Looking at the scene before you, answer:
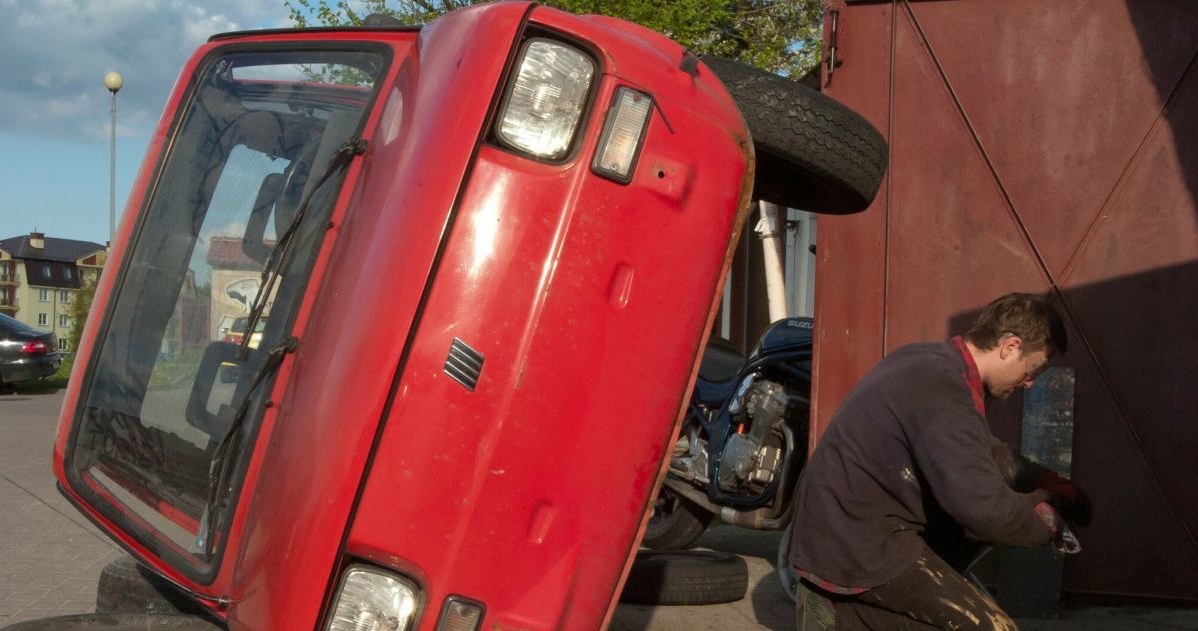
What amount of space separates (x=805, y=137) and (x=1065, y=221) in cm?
345

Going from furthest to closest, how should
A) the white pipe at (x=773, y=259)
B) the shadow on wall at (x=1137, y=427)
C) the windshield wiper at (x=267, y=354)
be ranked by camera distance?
1. the white pipe at (x=773, y=259)
2. the shadow on wall at (x=1137, y=427)
3. the windshield wiper at (x=267, y=354)

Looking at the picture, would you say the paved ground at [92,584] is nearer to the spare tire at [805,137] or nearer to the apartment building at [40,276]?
the spare tire at [805,137]

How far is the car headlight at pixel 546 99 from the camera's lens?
2.85m

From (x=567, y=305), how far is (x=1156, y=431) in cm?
463

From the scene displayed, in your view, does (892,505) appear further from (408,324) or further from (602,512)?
(408,324)

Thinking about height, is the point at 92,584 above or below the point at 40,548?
above

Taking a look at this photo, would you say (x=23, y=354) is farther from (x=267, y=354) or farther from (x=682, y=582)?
(x=267, y=354)

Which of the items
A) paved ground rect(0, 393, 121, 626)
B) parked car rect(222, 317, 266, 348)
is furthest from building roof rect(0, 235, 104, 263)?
parked car rect(222, 317, 266, 348)

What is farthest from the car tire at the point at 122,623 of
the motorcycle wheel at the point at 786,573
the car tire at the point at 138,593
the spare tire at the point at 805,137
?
the motorcycle wheel at the point at 786,573

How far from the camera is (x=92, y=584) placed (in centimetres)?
652

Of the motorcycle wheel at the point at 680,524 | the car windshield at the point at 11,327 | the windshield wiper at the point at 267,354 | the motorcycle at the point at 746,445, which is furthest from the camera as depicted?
Answer: the car windshield at the point at 11,327

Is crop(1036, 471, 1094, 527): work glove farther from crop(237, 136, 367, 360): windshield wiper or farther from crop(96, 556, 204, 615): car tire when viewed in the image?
crop(96, 556, 204, 615): car tire

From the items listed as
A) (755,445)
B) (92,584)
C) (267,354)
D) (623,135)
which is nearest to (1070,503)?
(623,135)

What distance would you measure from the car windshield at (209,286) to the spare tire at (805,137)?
41.0 inches
